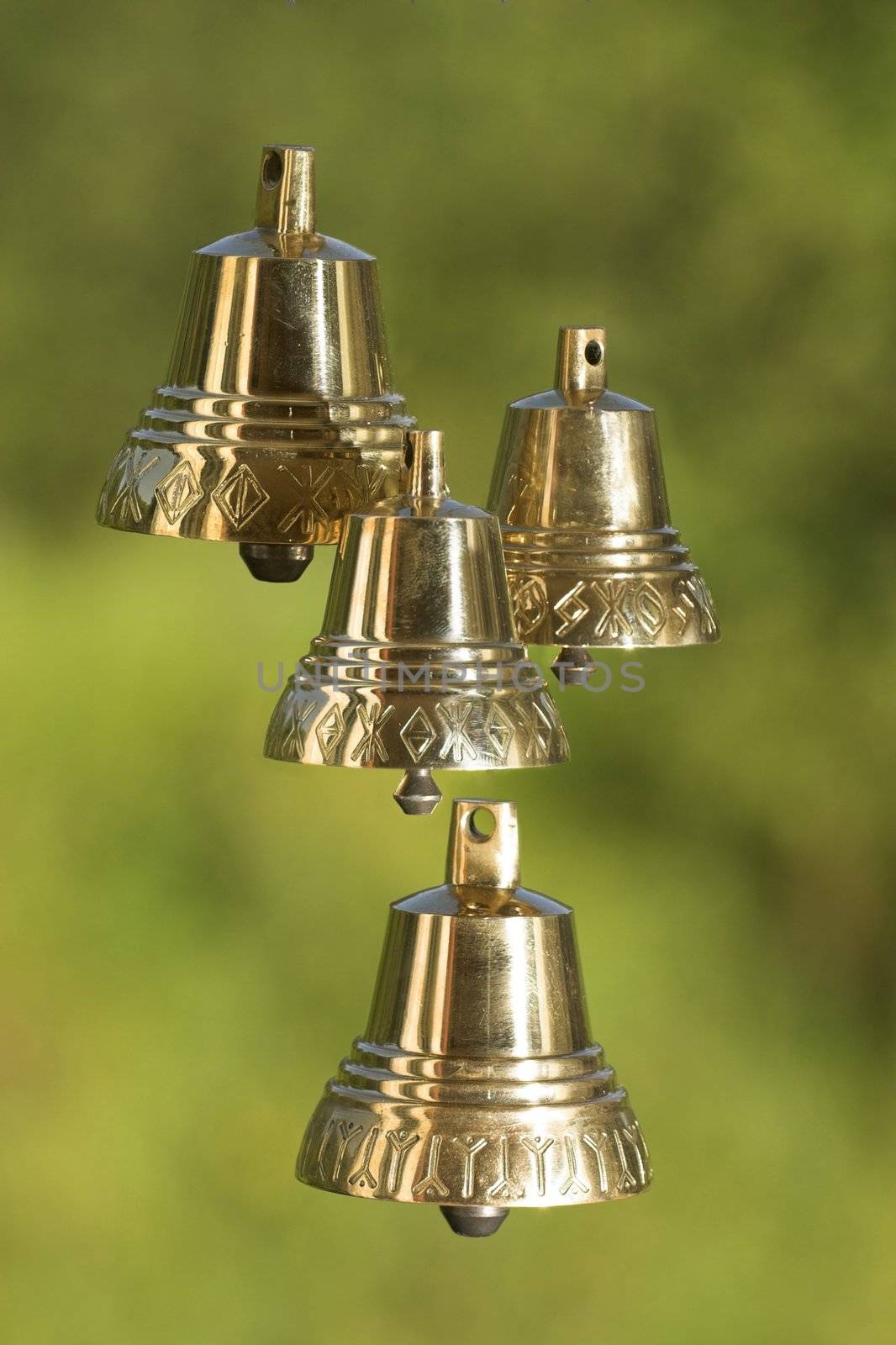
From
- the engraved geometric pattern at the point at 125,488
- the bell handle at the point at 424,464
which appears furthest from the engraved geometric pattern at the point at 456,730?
the engraved geometric pattern at the point at 125,488

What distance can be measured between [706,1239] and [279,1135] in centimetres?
36

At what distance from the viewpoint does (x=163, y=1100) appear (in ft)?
6.35

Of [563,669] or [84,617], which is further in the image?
[84,617]

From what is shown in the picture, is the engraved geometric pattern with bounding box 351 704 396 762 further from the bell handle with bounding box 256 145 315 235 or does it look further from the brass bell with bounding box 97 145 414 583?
the bell handle with bounding box 256 145 315 235

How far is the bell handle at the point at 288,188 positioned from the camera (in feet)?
4.09

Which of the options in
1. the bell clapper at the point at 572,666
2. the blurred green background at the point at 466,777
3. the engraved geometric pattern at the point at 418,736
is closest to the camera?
the engraved geometric pattern at the point at 418,736

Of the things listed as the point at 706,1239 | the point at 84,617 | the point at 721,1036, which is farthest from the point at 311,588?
the point at 706,1239

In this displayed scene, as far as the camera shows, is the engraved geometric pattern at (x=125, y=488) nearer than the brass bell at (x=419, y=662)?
No

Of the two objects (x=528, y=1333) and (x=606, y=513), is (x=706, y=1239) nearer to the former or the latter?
(x=528, y=1333)

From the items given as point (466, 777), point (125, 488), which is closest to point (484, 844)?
point (125, 488)

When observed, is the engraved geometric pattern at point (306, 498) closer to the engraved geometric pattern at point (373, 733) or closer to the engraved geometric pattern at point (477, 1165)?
the engraved geometric pattern at point (373, 733)

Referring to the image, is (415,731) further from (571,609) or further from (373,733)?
(571,609)

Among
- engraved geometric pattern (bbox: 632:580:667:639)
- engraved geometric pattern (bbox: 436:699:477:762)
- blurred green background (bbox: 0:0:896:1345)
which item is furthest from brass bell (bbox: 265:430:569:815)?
blurred green background (bbox: 0:0:896:1345)

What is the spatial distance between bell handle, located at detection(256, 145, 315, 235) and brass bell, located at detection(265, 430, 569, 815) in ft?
0.52
